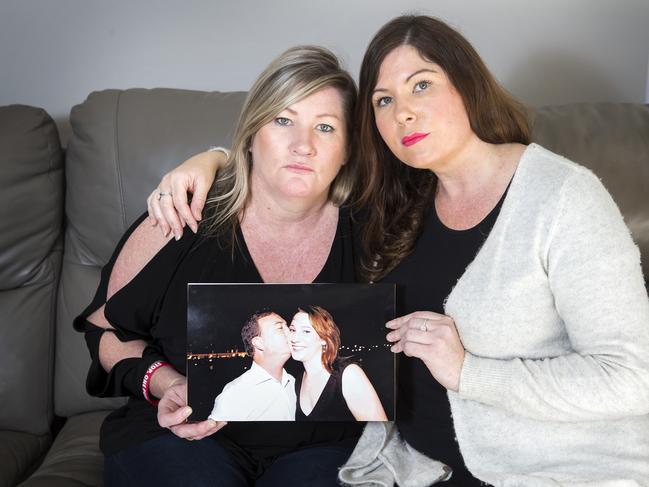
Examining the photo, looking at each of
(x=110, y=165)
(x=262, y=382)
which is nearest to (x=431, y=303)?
(x=262, y=382)

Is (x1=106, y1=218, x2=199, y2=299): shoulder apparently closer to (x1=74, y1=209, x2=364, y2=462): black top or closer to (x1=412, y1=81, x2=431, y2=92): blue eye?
(x1=74, y1=209, x2=364, y2=462): black top

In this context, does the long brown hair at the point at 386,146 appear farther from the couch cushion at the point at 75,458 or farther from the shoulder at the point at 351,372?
the couch cushion at the point at 75,458

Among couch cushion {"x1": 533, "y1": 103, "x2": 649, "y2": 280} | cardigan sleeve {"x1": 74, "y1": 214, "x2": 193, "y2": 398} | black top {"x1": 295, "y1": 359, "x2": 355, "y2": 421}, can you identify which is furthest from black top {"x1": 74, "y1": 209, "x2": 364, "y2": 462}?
couch cushion {"x1": 533, "y1": 103, "x2": 649, "y2": 280}

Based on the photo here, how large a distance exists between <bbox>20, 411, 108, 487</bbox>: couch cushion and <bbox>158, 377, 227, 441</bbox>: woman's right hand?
28 cm

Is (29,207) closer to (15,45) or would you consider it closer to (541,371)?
(15,45)

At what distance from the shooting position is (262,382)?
136cm

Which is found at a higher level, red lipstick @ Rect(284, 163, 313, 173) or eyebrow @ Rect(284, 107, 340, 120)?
eyebrow @ Rect(284, 107, 340, 120)

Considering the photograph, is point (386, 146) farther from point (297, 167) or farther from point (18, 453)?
point (18, 453)

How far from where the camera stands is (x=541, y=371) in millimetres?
1228

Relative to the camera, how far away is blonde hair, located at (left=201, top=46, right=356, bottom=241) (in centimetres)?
143

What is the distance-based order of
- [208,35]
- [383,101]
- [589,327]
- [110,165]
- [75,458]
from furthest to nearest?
[208,35]
[110,165]
[75,458]
[383,101]
[589,327]

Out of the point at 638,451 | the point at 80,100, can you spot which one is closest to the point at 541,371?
the point at 638,451

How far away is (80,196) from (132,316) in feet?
1.60

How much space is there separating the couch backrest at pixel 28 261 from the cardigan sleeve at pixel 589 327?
1130 millimetres
